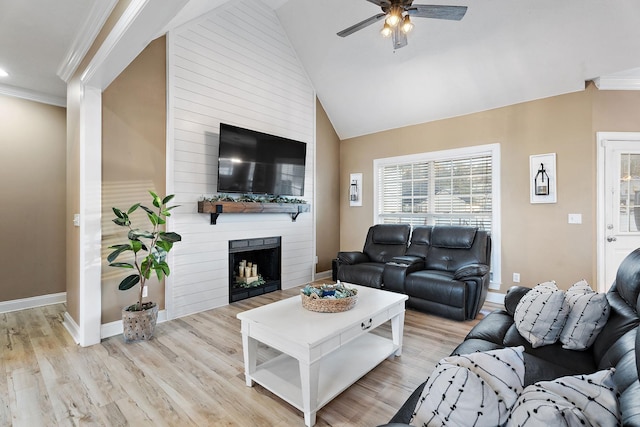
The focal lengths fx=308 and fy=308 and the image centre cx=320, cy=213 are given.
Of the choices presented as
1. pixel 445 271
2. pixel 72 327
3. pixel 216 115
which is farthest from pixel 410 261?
pixel 72 327

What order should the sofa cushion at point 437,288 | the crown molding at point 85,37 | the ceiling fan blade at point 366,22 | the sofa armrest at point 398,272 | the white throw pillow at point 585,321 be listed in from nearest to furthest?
1. the white throw pillow at point 585,321
2. the crown molding at point 85,37
3. the ceiling fan blade at point 366,22
4. the sofa cushion at point 437,288
5. the sofa armrest at point 398,272

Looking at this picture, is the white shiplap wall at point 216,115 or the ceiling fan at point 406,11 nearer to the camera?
the ceiling fan at point 406,11

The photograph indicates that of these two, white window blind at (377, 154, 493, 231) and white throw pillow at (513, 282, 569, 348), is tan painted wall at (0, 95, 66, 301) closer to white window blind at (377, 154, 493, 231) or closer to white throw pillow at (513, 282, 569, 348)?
white window blind at (377, 154, 493, 231)

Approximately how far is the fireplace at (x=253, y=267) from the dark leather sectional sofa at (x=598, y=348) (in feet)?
10.0

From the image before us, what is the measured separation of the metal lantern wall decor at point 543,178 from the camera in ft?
12.7

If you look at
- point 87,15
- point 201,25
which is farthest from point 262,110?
point 87,15

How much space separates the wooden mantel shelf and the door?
154 inches

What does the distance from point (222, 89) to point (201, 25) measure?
2.48ft

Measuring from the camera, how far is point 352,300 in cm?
230

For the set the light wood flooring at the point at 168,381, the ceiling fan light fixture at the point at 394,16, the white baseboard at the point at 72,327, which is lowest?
the light wood flooring at the point at 168,381

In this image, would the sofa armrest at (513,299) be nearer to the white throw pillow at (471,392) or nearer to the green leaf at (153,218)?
the white throw pillow at (471,392)

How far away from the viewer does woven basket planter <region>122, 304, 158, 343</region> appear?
2.84 m

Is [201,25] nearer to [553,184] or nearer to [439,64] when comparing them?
[439,64]

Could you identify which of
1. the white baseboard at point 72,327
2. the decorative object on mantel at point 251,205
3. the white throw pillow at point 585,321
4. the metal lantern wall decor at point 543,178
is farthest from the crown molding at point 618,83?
the white baseboard at point 72,327
